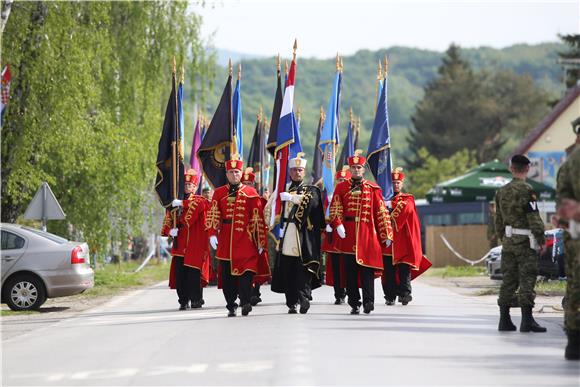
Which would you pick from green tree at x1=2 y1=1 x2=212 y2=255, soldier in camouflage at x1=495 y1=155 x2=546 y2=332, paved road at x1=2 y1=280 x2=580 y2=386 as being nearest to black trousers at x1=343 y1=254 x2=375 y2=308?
paved road at x1=2 y1=280 x2=580 y2=386

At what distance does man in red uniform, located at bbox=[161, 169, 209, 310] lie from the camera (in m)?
21.8

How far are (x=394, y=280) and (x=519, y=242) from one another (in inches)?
258

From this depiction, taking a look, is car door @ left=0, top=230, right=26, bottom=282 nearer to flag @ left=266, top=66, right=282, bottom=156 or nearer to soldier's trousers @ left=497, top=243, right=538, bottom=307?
flag @ left=266, top=66, right=282, bottom=156

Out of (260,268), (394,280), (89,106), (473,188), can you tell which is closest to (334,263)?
(260,268)

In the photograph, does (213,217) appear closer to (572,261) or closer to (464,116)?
(572,261)

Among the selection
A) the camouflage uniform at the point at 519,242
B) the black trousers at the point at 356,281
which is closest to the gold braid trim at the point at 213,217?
the black trousers at the point at 356,281

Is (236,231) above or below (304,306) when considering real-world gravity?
above

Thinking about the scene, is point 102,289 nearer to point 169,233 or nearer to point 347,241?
point 169,233

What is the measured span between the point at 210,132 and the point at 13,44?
737 centimetres

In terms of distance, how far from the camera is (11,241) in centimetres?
2320

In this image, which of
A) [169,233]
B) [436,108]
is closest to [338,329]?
[169,233]

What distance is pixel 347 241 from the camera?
19906 millimetres

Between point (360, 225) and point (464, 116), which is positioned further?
point (464, 116)

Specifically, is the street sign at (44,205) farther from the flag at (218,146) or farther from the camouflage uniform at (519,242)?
the camouflage uniform at (519,242)
